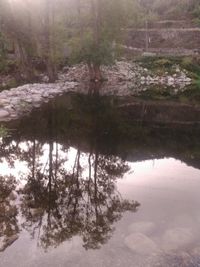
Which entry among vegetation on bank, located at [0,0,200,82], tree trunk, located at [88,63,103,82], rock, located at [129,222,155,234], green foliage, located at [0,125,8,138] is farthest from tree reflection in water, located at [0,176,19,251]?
tree trunk, located at [88,63,103,82]

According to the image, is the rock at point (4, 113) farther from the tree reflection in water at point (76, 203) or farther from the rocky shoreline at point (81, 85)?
the tree reflection in water at point (76, 203)

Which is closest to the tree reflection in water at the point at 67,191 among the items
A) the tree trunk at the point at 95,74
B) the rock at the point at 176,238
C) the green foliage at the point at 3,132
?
the green foliage at the point at 3,132

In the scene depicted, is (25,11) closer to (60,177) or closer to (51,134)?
(51,134)

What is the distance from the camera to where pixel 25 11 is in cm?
2917

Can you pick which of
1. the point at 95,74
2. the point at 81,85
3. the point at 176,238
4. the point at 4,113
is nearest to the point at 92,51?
the point at 95,74

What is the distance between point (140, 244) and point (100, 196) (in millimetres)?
2530

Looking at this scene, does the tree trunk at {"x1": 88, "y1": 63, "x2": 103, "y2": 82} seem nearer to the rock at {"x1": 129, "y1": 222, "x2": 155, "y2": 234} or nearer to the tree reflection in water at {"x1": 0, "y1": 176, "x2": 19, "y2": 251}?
the tree reflection in water at {"x1": 0, "y1": 176, "x2": 19, "y2": 251}

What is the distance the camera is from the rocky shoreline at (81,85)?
20375 millimetres

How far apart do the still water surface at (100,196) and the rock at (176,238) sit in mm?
19

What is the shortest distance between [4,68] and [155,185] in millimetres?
27411

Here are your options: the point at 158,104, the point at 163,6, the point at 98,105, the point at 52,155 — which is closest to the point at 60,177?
the point at 52,155

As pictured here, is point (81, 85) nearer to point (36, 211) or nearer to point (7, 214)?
point (36, 211)

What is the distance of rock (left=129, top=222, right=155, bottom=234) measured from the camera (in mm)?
7969

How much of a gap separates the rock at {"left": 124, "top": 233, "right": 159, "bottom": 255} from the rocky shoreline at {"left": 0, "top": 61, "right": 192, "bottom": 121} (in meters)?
11.6
